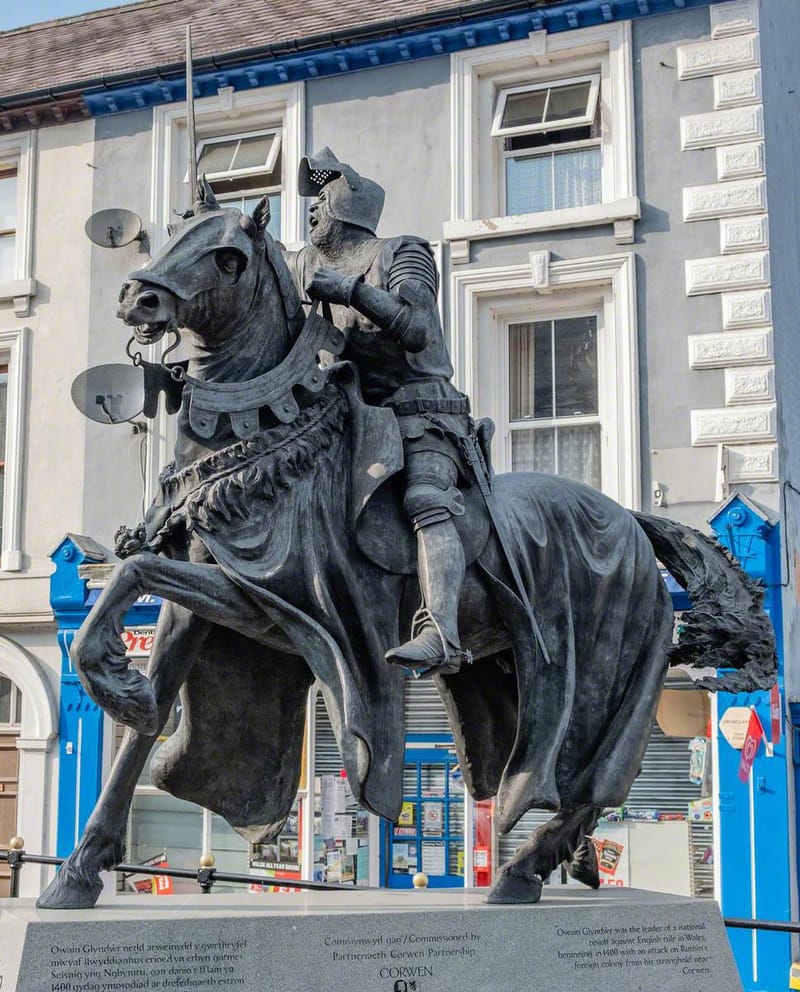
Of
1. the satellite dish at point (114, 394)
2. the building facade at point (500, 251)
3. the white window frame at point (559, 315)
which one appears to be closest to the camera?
the building facade at point (500, 251)

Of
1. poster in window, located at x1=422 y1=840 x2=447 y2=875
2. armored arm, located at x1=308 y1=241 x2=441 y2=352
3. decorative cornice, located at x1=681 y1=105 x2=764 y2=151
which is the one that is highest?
decorative cornice, located at x1=681 y1=105 x2=764 y2=151

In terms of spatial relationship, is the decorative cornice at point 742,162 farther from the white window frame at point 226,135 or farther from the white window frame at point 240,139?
the white window frame at point 240,139

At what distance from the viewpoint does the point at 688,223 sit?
14.0 meters

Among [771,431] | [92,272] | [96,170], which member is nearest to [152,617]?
[92,272]

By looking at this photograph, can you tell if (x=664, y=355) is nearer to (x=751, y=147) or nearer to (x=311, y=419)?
(x=751, y=147)

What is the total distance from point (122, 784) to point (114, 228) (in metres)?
11.7

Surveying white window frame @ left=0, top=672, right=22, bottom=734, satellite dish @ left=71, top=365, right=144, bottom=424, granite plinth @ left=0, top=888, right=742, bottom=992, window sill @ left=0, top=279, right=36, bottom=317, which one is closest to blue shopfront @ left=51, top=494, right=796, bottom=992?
white window frame @ left=0, top=672, right=22, bottom=734

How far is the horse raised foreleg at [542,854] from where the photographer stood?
211 inches

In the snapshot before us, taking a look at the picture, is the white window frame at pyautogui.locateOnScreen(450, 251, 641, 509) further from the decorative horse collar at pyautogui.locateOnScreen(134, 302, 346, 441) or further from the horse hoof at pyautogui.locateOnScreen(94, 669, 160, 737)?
the horse hoof at pyautogui.locateOnScreen(94, 669, 160, 737)

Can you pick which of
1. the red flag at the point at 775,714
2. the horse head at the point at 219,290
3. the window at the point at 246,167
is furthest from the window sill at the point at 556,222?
the horse head at the point at 219,290

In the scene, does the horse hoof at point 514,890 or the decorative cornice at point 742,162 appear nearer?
the horse hoof at point 514,890

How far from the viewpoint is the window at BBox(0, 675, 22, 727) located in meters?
16.1

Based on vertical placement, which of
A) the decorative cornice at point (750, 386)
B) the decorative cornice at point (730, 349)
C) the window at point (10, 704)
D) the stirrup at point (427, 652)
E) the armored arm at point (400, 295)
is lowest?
the window at point (10, 704)

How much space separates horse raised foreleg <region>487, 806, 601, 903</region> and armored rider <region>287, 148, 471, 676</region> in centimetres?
90
